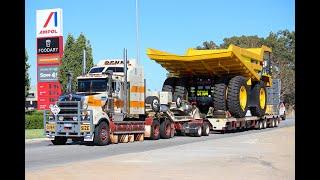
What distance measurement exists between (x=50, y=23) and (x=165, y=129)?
36.7 metres

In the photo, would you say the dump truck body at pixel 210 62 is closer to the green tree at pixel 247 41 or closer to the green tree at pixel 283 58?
the green tree at pixel 283 58

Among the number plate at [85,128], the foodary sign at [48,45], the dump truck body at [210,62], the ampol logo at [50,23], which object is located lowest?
the number plate at [85,128]

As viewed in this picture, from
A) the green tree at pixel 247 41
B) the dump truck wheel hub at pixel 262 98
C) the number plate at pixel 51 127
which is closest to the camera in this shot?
the number plate at pixel 51 127

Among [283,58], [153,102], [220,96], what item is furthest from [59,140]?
[283,58]

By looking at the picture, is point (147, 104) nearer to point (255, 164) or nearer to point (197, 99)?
point (197, 99)

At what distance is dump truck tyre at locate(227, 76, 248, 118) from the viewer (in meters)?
28.5

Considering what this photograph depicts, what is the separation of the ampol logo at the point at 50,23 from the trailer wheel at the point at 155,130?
35.6 meters

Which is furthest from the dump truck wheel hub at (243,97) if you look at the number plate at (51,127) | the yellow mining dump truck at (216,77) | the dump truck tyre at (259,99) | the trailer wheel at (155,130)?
the number plate at (51,127)

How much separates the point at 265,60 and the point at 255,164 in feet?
73.1

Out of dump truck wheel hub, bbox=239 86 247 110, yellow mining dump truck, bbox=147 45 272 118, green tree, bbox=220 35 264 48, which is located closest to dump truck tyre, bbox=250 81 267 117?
yellow mining dump truck, bbox=147 45 272 118

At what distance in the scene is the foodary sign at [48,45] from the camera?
5934 cm

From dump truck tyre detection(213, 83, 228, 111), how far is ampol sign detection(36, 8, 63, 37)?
1327 inches

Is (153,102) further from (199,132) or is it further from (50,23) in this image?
(50,23)

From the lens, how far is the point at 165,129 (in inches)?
1032
